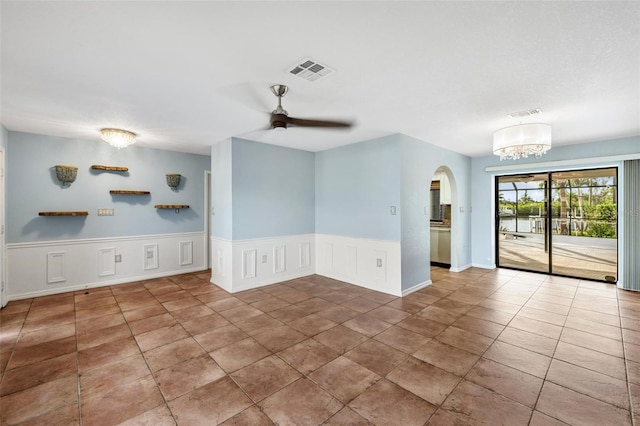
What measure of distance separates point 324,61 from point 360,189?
9.42 ft

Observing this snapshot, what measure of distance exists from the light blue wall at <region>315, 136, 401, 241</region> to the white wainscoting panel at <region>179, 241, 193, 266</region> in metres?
2.76

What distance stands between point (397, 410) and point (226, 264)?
3.49 m

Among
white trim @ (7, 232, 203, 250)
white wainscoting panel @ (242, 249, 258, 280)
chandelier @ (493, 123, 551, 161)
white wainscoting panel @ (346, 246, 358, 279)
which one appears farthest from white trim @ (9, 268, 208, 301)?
chandelier @ (493, 123, 551, 161)

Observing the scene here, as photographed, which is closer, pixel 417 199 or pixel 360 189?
pixel 417 199

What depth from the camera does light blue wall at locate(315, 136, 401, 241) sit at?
4.32 meters

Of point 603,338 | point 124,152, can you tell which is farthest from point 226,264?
point 603,338

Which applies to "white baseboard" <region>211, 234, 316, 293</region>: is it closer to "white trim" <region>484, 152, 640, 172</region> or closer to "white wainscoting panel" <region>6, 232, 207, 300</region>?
"white wainscoting panel" <region>6, 232, 207, 300</region>

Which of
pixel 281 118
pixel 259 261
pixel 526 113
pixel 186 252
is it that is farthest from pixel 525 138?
pixel 186 252

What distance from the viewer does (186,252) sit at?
225 inches

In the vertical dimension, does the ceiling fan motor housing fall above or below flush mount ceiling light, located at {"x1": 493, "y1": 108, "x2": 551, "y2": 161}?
below

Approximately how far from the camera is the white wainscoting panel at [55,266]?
14.2 ft

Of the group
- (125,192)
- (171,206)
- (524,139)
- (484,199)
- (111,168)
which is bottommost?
(171,206)

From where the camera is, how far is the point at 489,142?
A: 15.4 ft

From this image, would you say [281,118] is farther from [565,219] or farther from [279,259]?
[565,219]
